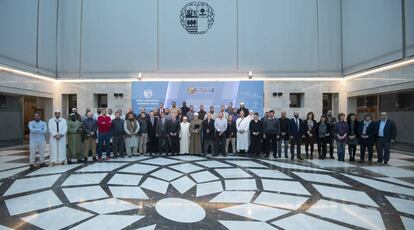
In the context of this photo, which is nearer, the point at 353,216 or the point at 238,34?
the point at 353,216

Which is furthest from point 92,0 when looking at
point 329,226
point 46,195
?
point 329,226

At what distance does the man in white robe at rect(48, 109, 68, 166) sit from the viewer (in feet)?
24.6

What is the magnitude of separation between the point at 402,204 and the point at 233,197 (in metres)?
2.77

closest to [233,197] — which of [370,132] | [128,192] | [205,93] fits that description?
[128,192]

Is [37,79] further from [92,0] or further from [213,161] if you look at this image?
[213,161]

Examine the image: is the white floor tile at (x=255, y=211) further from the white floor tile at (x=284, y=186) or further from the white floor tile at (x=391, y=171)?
the white floor tile at (x=391, y=171)

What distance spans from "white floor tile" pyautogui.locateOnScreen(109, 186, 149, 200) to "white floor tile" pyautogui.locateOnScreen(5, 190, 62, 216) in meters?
0.92

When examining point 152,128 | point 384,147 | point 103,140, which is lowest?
point 384,147

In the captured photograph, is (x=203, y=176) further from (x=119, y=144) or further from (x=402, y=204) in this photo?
(x=119, y=144)

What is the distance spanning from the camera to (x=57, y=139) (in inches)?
297

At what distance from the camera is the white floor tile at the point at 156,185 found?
5093 millimetres

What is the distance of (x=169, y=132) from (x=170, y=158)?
3.39 feet

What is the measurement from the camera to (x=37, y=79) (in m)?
12.5

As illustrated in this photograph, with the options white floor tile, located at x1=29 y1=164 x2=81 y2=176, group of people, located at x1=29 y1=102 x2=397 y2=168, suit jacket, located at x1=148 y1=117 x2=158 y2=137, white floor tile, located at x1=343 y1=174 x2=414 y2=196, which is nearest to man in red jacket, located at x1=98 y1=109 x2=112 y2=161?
group of people, located at x1=29 y1=102 x2=397 y2=168
